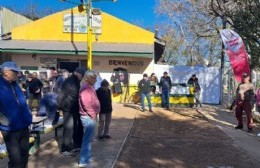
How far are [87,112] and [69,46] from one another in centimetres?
1620

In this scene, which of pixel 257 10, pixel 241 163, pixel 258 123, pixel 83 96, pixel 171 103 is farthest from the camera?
pixel 171 103

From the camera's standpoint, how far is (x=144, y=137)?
38.4 ft

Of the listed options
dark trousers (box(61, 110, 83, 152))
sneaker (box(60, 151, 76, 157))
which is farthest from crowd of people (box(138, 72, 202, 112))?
sneaker (box(60, 151, 76, 157))

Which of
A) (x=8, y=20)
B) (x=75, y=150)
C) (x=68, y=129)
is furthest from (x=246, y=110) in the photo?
(x=8, y=20)

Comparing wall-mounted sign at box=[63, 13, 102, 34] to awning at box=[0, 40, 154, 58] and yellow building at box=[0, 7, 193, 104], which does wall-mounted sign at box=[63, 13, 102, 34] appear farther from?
awning at box=[0, 40, 154, 58]

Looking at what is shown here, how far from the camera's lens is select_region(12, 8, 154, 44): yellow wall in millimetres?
24781

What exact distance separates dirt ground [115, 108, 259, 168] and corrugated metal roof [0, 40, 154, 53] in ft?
28.0

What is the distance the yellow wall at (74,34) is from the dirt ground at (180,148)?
32.7 feet

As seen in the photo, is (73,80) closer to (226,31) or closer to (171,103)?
(226,31)

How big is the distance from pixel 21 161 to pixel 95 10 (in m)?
13.7

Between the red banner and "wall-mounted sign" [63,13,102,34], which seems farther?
"wall-mounted sign" [63,13,102,34]

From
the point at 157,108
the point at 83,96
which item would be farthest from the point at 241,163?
the point at 157,108

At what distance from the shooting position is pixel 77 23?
24828 millimetres

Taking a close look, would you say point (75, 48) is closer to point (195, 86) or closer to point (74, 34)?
point (74, 34)
